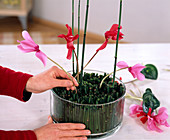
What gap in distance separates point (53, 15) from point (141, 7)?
5.40ft

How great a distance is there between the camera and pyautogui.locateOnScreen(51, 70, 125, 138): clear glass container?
2.08 ft

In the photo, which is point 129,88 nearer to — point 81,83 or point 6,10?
point 81,83

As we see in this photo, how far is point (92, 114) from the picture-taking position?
635 millimetres

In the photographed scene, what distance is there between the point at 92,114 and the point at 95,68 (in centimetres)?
49

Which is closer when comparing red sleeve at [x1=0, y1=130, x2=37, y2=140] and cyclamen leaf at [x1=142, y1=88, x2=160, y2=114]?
red sleeve at [x1=0, y1=130, x2=37, y2=140]

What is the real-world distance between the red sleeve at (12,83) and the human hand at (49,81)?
0.02m

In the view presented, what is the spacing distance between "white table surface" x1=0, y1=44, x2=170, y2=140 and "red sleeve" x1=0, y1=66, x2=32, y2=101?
0.04 meters

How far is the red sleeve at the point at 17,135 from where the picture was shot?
0.65 metres

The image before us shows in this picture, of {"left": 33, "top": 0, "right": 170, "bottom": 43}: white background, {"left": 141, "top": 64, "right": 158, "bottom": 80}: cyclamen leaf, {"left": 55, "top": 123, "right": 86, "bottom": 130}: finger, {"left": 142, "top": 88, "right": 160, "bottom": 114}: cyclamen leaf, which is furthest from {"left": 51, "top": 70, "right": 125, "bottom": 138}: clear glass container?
{"left": 33, "top": 0, "right": 170, "bottom": 43}: white background

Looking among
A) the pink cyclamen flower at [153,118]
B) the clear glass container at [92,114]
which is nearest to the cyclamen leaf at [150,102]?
the pink cyclamen flower at [153,118]

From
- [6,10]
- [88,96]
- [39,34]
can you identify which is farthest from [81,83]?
[6,10]

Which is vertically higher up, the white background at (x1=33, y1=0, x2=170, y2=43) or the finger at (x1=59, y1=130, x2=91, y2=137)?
the white background at (x1=33, y1=0, x2=170, y2=43)

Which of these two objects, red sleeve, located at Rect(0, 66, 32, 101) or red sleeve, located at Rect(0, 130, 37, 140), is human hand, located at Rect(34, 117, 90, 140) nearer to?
red sleeve, located at Rect(0, 130, 37, 140)

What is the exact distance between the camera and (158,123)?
772 millimetres
